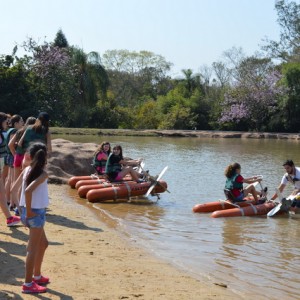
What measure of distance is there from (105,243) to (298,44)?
48281 mm

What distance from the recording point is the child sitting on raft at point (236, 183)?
11188 mm

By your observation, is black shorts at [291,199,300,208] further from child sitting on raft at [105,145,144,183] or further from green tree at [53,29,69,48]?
green tree at [53,29,69,48]

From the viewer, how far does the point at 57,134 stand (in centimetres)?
3747

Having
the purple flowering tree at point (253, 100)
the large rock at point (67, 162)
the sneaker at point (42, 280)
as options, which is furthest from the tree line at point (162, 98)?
the sneaker at point (42, 280)

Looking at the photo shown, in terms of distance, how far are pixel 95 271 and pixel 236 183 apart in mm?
5817

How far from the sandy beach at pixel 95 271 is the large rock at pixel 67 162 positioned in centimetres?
678

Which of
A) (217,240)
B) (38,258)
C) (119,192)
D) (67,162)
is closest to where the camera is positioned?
(38,258)

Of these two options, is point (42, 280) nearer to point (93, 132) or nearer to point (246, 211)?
point (246, 211)

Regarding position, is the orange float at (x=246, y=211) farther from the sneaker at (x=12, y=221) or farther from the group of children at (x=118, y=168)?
the sneaker at (x=12, y=221)

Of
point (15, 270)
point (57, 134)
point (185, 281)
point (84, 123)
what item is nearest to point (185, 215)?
point (185, 281)

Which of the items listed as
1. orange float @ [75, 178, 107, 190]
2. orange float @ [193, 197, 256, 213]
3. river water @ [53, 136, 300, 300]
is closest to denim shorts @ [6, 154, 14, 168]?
river water @ [53, 136, 300, 300]

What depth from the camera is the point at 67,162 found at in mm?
15781

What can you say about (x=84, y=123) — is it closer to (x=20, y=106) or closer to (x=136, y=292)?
(x=20, y=106)

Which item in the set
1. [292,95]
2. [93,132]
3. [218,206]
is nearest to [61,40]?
[93,132]
